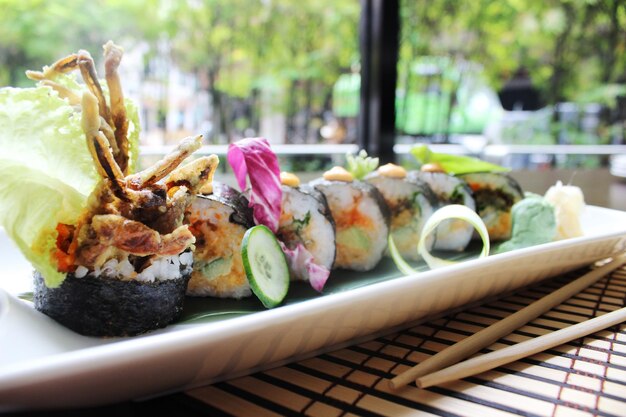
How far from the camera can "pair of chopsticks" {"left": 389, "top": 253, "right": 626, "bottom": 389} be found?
2.63 feet

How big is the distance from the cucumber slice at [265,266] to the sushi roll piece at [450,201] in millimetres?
732

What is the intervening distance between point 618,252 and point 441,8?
4247 millimetres

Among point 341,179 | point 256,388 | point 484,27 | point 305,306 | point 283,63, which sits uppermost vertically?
point 484,27

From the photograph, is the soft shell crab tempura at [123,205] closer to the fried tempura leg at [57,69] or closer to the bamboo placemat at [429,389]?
the fried tempura leg at [57,69]

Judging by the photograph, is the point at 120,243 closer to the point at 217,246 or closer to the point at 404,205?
the point at 217,246

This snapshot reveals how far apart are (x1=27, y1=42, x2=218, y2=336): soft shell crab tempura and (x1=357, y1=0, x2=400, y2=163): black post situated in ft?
9.15

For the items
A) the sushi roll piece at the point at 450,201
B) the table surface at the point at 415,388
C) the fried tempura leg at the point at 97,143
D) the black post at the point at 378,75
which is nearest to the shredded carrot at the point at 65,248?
the fried tempura leg at the point at 97,143

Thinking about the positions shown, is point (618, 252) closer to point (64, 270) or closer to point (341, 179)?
point (341, 179)

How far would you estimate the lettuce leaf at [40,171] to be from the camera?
35.5 inches

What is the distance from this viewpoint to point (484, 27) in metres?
5.31

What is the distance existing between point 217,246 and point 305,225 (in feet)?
1.00

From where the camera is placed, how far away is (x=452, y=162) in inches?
79.7

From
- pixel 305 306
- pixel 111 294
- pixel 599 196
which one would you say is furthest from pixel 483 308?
pixel 599 196

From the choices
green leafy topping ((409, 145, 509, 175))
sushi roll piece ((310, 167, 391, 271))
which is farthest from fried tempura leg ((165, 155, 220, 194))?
green leafy topping ((409, 145, 509, 175))
